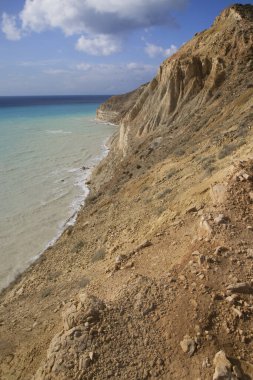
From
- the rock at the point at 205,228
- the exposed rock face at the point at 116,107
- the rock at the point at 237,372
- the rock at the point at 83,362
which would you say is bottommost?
the exposed rock face at the point at 116,107

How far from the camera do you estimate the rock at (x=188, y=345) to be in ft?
18.0

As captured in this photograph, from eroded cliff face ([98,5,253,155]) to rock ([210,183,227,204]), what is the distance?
14109mm

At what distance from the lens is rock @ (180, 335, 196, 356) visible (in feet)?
18.0

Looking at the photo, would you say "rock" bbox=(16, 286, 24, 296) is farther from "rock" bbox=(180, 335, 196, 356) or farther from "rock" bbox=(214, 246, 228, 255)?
"rock" bbox=(180, 335, 196, 356)

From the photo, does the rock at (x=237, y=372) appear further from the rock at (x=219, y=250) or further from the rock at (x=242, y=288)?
the rock at (x=219, y=250)

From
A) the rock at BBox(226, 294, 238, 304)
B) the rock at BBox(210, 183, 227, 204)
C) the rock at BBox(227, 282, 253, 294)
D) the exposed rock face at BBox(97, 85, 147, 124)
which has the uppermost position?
the rock at BBox(210, 183, 227, 204)

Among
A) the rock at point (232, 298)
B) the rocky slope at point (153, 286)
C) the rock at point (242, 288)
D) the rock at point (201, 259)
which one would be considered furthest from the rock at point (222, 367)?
the rock at point (201, 259)

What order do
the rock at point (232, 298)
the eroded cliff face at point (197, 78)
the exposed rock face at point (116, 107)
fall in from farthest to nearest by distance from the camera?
the exposed rock face at point (116, 107), the eroded cliff face at point (197, 78), the rock at point (232, 298)

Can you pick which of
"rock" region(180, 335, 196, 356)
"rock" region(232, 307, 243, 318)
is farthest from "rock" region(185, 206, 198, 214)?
"rock" region(180, 335, 196, 356)

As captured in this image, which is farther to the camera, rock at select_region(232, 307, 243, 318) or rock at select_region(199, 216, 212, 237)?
rock at select_region(199, 216, 212, 237)

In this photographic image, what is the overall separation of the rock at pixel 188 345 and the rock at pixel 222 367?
364 millimetres

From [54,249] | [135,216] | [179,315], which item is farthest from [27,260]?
[179,315]

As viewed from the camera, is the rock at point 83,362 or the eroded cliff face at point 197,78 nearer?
the rock at point 83,362

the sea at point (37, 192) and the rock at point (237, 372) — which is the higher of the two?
the rock at point (237, 372)
